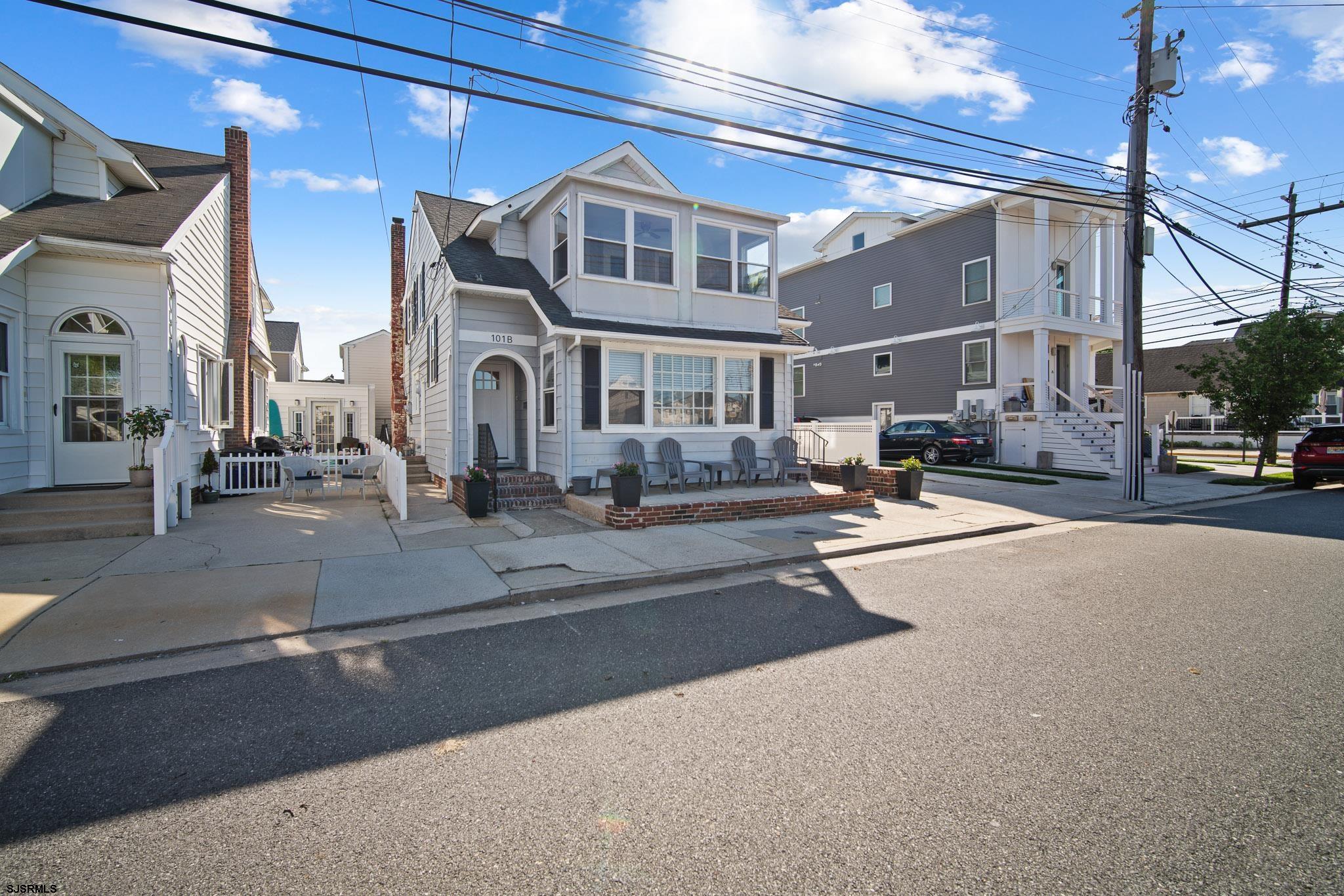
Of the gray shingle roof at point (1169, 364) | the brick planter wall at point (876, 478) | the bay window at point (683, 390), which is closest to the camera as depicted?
the bay window at point (683, 390)

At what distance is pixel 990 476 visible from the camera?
55.0ft

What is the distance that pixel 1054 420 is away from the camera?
19.8m

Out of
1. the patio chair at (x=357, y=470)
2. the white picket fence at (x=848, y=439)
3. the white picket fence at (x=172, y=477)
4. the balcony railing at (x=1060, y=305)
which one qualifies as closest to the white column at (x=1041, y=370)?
the balcony railing at (x=1060, y=305)

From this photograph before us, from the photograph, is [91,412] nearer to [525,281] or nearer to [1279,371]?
[525,281]

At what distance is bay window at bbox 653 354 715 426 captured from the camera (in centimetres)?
1262

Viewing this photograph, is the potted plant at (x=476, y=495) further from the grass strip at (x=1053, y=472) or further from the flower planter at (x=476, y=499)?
the grass strip at (x=1053, y=472)

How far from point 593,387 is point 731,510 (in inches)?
144

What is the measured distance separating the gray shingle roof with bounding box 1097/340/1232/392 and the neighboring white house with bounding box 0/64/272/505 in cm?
3785

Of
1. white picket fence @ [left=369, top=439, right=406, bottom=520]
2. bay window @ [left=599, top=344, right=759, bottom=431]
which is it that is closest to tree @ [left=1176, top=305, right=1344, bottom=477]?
bay window @ [left=599, top=344, right=759, bottom=431]

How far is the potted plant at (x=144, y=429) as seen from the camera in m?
9.34

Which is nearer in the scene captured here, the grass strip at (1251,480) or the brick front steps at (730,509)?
the brick front steps at (730,509)

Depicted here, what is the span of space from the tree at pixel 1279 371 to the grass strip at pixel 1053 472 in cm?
448

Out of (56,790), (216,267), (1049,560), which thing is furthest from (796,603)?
(216,267)

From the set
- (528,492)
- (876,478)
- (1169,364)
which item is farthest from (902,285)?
(1169,364)
